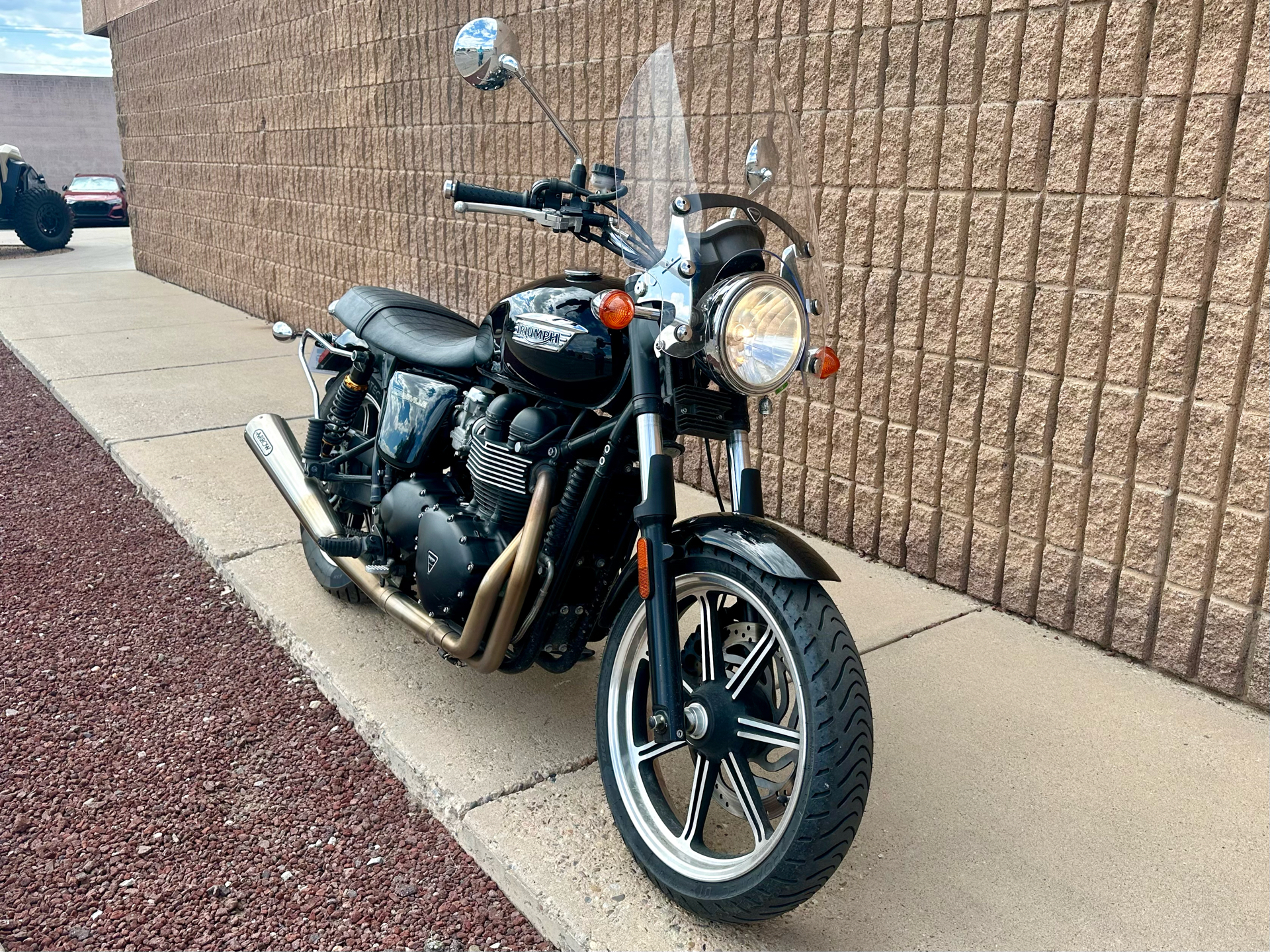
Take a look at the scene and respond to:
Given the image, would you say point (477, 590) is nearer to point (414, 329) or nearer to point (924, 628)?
point (414, 329)

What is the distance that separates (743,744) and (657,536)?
46 cm

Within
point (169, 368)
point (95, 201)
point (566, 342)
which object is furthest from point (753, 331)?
point (95, 201)

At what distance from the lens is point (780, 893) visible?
6.56 feet

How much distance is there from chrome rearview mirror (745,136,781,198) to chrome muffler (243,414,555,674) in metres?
0.81

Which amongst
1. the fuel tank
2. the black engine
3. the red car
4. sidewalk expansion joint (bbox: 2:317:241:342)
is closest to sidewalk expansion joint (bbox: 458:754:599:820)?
the black engine

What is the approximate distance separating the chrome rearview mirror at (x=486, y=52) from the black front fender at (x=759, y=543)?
1.02 m

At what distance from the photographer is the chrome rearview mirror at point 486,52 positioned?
7.43 ft

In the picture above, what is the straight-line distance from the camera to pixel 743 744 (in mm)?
2215

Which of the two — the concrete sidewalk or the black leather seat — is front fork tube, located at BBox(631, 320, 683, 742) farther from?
the black leather seat

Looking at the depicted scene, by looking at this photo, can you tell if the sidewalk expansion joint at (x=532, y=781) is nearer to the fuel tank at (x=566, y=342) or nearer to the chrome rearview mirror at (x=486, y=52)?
the fuel tank at (x=566, y=342)

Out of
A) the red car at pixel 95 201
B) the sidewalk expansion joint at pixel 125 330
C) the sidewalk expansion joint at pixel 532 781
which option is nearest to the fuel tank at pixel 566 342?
the sidewalk expansion joint at pixel 532 781

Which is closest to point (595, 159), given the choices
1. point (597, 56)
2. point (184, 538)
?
point (597, 56)

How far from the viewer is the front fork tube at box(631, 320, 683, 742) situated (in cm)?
220

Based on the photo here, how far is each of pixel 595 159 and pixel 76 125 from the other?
34608 mm
